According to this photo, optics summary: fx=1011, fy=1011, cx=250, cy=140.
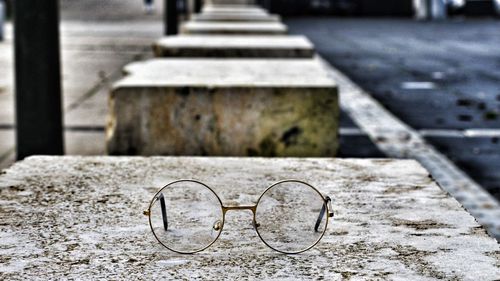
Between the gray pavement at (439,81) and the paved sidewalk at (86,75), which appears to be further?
the gray pavement at (439,81)

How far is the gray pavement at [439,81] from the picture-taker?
8.97 m

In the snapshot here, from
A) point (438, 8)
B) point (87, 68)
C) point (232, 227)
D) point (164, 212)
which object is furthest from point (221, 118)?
point (438, 8)

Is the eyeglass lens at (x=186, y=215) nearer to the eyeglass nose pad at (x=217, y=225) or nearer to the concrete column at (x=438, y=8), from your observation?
the eyeglass nose pad at (x=217, y=225)

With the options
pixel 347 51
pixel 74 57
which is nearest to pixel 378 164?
pixel 74 57

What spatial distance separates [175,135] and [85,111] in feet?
16.2

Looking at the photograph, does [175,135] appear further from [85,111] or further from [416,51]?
[416,51]

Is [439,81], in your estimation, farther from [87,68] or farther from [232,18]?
[87,68]

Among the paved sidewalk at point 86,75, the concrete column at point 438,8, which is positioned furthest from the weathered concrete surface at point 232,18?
the concrete column at point 438,8

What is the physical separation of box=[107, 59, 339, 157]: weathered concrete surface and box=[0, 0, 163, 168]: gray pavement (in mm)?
1866

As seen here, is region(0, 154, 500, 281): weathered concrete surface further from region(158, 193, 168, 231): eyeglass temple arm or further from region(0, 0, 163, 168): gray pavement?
region(0, 0, 163, 168): gray pavement

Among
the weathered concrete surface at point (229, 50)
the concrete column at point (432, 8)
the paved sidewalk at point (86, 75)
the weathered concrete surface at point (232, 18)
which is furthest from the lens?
the concrete column at point (432, 8)

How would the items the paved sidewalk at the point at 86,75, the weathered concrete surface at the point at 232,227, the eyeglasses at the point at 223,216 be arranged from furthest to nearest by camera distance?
the paved sidewalk at the point at 86,75 → the eyeglasses at the point at 223,216 → the weathered concrete surface at the point at 232,227

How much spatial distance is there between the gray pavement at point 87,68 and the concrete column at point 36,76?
1.48 m

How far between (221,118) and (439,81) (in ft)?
33.0
